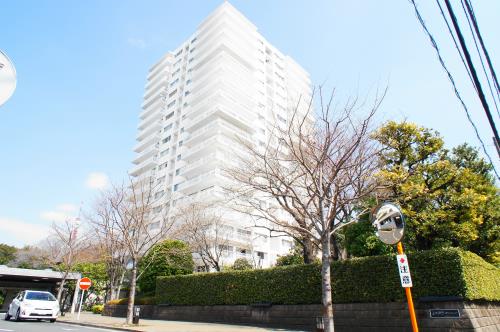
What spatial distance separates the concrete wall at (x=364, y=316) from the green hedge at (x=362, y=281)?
286mm

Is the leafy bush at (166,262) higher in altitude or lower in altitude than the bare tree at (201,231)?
lower

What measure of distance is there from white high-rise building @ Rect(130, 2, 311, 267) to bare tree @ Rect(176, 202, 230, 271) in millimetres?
7914

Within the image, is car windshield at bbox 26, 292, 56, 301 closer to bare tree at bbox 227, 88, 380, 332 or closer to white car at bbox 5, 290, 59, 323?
white car at bbox 5, 290, 59, 323

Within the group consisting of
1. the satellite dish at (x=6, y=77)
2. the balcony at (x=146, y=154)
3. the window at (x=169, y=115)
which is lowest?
the satellite dish at (x=6, y=77)

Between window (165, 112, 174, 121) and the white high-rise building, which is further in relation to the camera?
window (165, 112, 174, 121)

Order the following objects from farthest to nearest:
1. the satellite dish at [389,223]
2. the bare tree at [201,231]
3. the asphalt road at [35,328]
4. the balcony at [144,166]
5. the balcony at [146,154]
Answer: the balcony at [146,154]
the balcony at [144,166]
the bare tree at [201,231]
the asphalt road at [35,328]
the satellite dish at [389,223]

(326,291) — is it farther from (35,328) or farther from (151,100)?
(151,100)

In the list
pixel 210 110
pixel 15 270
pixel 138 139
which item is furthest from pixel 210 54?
pixel 15 270

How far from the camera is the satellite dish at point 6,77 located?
2643 millimetres

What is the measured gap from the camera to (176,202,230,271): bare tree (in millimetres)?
25953

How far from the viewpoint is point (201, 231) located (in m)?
26.5

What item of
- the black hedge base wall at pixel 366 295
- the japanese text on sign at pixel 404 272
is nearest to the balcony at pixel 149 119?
the black hedge base wall at pixel 366 295

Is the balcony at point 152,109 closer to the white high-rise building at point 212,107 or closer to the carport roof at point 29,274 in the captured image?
the white high-rise building at point 212,107

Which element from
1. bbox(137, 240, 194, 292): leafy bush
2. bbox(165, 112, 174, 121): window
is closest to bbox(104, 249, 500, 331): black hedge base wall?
bbox(137, 240, 194, 292): leafy bush
